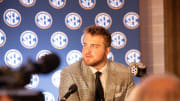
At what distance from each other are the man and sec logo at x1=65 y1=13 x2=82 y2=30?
856 millimetres

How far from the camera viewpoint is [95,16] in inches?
143

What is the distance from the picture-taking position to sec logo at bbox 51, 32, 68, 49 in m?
3.51

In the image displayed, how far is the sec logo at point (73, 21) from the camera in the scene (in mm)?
3576

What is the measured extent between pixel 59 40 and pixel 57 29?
4.8 inches

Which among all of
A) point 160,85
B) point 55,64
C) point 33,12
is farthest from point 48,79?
point 160,85

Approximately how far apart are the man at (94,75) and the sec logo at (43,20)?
930 mm

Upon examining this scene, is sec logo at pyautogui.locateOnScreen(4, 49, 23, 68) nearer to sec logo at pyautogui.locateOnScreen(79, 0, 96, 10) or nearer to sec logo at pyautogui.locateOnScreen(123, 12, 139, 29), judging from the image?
sec logo at pyautogui.locateOnScreen(79, 0, 96, 10)

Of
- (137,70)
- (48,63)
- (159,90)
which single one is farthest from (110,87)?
(159,90)

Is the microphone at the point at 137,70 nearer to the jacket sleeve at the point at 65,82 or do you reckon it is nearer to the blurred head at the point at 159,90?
the jacket sleeve at the point at 65,82

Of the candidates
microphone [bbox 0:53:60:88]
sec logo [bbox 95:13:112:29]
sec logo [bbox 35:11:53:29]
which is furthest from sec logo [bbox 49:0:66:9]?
microphone [bbox 0:53:60:88]

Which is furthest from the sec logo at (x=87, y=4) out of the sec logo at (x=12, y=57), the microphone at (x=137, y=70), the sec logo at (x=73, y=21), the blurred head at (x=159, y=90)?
the blurred head at (x=159, y=90)

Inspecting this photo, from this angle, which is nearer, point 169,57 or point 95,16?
point 95,16

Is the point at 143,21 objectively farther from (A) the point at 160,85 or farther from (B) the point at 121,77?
(A) the point at 160,85

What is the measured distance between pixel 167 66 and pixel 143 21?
2.08 ft
